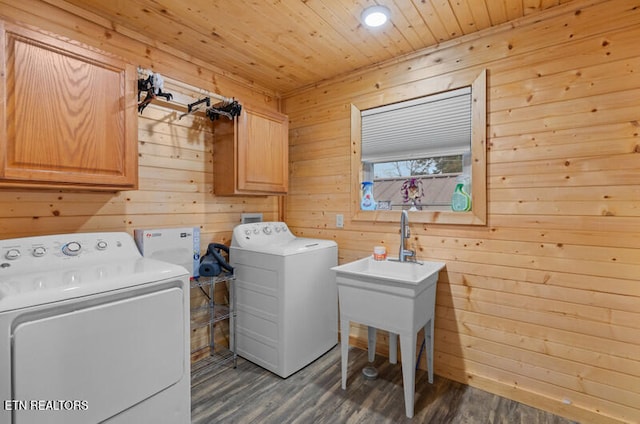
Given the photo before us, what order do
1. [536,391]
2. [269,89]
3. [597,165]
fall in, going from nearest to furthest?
[597,165] → [536,391] → [269,89]

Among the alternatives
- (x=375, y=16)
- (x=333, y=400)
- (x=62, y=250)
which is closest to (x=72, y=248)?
(x=62, y=250)

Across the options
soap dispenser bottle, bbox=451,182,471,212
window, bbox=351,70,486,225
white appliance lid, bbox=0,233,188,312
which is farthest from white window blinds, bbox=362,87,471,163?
white appliance lid, bbox=0,233,188,312

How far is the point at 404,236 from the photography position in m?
2.26

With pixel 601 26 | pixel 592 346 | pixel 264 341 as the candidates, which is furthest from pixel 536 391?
pixel 601 26

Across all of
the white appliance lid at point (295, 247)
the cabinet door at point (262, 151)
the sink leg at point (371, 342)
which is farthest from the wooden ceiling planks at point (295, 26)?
the sink leg at point (371, 342)

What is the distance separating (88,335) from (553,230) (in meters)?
2.39

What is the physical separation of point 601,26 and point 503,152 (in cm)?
78

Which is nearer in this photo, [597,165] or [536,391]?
[597,165]

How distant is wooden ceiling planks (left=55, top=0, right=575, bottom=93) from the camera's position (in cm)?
180

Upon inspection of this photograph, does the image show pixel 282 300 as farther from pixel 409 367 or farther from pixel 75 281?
pixel 75 281

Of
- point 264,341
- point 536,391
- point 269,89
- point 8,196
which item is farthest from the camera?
point 269,89

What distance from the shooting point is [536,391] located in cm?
189

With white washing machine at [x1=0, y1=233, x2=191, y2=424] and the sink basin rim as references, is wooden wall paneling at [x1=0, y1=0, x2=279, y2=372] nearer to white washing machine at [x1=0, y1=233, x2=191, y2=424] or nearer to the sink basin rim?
white washing machine at [x1=0, y1=233, x2=191, y2=424]

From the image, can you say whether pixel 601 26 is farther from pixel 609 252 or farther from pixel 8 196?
pixel 8 196
